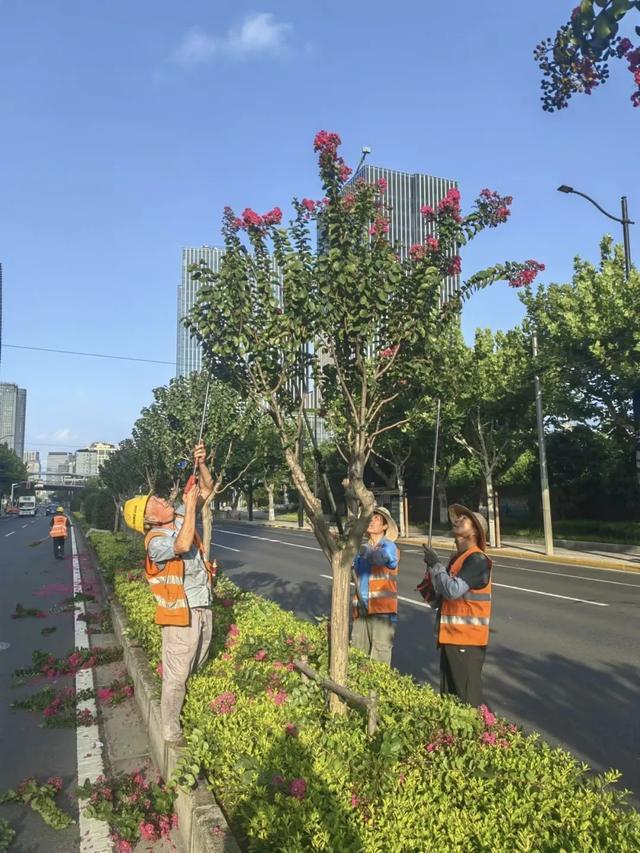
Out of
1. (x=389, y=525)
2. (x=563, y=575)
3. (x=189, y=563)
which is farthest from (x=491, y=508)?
(x=189, y=563)

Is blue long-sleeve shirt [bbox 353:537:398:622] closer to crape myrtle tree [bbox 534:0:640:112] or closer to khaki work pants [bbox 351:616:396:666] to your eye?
khaki work pants [bbox 351:616:396:666]

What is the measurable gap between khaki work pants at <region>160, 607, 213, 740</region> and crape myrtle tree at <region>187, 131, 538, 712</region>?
91cm

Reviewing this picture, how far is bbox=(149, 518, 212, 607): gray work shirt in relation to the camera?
4020mm

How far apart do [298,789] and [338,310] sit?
242 cm

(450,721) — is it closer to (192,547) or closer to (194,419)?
(192,547)

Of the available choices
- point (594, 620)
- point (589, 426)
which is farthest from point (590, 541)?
point (594, 620)

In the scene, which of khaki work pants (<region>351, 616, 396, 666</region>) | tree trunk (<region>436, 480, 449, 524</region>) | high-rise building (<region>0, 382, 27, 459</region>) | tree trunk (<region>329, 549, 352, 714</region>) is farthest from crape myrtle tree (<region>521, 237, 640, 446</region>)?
high-rise building (<region>0, 382, 27, 459</region>)

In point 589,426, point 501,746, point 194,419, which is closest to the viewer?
point 501,746

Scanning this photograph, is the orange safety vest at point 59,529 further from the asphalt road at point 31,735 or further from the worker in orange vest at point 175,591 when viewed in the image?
the worker in orange vest at point 175,591

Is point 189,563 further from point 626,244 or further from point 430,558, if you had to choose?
point 626,244

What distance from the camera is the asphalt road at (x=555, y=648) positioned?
516cm

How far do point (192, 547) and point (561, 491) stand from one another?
2656 centimetres

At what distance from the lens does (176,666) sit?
13.3 feet

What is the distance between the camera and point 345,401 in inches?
168
